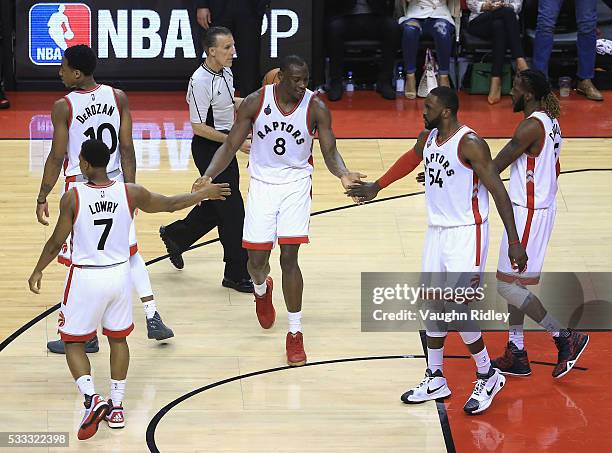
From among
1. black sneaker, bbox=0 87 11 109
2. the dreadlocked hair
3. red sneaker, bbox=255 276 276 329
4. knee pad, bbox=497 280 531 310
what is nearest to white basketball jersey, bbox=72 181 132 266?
red sneaker, bbox=255 276 276 329

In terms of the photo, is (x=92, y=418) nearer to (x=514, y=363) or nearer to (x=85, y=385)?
(x=85, y=385)

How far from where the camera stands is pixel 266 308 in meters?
8.15

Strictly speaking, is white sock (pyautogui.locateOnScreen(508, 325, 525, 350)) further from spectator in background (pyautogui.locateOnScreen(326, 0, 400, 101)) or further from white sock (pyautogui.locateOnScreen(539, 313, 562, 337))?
spectator in background (pyautogui.locateOnScreen(326, 0, 400, 101))

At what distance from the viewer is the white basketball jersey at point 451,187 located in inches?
267

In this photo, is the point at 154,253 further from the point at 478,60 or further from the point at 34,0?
the point at 478,60

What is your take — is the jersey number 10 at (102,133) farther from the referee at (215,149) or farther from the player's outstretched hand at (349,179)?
the player's outstretched hand at (349,179)

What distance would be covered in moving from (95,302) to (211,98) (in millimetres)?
2389

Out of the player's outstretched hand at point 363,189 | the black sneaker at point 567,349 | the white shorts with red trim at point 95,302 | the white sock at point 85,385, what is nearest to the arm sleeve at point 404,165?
the player's outstretched hand at point 363,189

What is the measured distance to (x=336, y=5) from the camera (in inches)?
564

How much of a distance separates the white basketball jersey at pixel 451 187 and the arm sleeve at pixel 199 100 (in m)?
2.07

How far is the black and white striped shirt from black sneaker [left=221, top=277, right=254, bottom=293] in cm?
109

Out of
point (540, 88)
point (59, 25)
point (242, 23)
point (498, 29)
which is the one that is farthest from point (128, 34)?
point (540, 88)

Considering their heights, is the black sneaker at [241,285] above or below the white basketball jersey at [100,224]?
below

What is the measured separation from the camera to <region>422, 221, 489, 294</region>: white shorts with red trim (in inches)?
269
